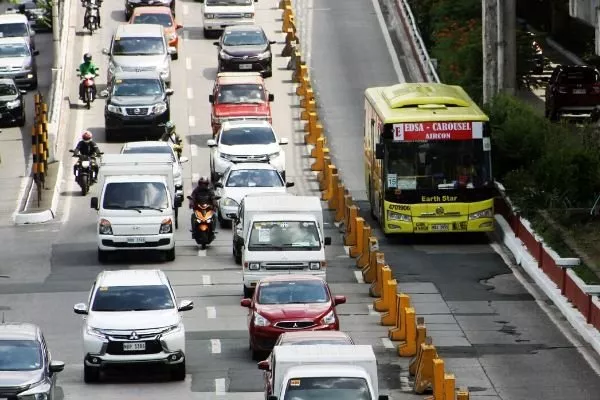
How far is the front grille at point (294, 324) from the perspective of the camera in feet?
95.5

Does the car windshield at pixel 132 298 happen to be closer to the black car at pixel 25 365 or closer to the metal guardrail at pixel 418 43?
the black car at pixel 25 365

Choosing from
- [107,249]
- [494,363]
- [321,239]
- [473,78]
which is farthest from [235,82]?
[494,363]

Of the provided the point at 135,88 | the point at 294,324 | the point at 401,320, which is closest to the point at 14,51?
the point at 135,88

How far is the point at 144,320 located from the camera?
28156mm

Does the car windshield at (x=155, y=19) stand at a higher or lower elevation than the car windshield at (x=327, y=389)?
lower

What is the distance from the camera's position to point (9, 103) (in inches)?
2293

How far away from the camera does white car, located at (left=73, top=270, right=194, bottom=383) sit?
1097 inches

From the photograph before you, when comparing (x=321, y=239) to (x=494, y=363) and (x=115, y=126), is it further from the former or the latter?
(x=115, y=126)

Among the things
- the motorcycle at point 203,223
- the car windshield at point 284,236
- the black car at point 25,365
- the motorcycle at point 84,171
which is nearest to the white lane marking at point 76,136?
the motorcycle at point 84,171

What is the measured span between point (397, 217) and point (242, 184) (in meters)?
4.57

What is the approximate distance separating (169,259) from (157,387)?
1155 cm

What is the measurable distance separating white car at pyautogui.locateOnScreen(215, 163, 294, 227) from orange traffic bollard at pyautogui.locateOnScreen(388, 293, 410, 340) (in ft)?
37.4

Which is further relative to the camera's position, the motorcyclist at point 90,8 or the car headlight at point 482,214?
the motorcyclist at point 90,8

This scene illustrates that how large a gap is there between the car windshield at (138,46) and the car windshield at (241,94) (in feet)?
20.4
